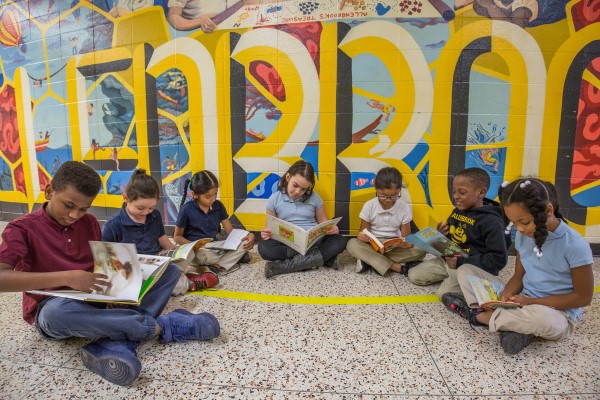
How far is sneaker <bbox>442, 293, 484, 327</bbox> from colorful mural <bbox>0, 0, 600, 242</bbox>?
3.67ft

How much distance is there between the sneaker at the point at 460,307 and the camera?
5.73ft

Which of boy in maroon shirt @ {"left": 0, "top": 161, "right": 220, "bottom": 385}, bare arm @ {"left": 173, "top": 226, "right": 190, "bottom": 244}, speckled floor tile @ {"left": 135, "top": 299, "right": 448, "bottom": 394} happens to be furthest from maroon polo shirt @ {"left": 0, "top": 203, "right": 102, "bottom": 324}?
bare arm @ {"left": 173, "top": 226, "right": 190, "bottom": 244}

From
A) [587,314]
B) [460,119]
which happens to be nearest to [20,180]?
[460,119]

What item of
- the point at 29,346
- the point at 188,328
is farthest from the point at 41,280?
the point at 188,328

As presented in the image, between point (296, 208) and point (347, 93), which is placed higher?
point (347, 93)

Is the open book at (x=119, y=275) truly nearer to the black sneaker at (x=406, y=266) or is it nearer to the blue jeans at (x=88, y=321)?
the blue jeans at (x=88, y=321)

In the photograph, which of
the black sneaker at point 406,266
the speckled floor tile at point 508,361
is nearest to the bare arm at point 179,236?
the black sneaker at point 406,266

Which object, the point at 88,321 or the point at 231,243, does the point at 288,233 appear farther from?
the point at 88,321

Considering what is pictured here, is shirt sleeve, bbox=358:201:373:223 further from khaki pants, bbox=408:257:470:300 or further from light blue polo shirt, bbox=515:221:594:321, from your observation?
light blue polo shirt, bbox=515:221:594:321

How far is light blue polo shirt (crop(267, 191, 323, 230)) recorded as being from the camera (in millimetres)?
2785

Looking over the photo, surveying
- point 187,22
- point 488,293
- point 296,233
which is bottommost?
point 488,293

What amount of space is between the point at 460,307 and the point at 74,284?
1.87 meters

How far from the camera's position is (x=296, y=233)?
2285 millimetres

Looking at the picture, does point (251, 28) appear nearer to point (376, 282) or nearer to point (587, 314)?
point (376, 282)
